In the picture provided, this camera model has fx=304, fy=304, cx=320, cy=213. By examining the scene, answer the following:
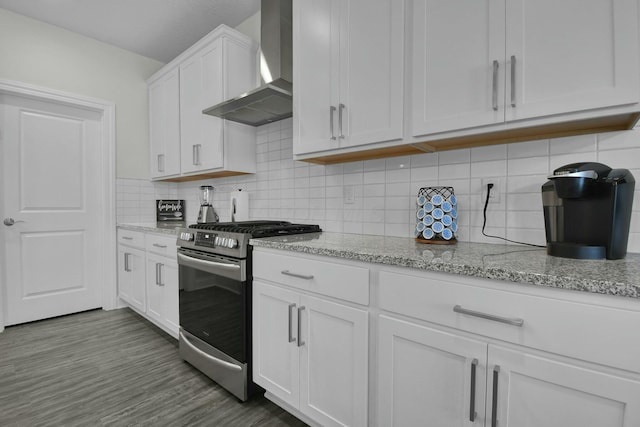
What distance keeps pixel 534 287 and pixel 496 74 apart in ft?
2.61

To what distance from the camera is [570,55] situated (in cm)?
102

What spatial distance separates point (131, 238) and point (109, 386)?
1.43m

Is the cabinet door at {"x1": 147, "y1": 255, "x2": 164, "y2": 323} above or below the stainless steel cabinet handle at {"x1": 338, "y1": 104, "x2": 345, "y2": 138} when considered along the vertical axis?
below

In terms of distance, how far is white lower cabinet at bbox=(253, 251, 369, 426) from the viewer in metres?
1.20

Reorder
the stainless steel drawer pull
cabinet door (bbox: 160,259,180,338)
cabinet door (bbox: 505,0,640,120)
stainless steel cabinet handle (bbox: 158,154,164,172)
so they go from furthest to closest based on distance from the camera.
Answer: stainless steel cabinet handle (bbox: 158,154,164,172) → cabinet door (bbox: 160,259,180,338) → cabinet door (bbox: 505,0,640,120) → the stainless steel drawer pull

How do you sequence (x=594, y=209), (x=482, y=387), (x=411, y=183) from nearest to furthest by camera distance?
(x=482, y=387) < (x=594, y=209) < (x=411, y=183)

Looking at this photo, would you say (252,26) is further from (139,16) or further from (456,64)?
(456,64)

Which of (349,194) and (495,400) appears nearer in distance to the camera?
(495,400)

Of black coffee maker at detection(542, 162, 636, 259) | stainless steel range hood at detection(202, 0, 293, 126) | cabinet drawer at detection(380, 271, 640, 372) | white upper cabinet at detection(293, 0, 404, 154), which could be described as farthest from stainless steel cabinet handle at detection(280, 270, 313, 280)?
stainless steel range hood at detection(202, 0, 293, 126)

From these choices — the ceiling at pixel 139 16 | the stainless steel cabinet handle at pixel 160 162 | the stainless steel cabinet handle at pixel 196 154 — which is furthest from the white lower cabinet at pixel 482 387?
the stainless steel cabinet handle at pixel 160 162

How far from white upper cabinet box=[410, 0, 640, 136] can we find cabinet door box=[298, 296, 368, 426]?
34.5 inches

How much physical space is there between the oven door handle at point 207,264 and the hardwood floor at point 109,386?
0.70 meters

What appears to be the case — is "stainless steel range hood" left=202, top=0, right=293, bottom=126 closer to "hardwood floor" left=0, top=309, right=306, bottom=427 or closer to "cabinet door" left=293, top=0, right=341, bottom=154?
"cabinet door" left=293, top=0, right=341, bottom=154

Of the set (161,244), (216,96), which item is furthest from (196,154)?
(161,244)
